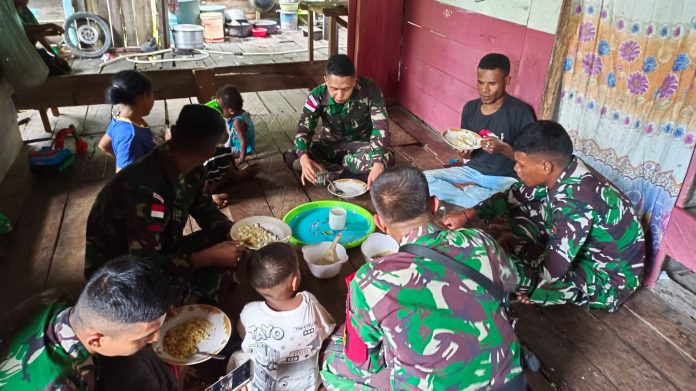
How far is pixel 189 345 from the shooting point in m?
1.82

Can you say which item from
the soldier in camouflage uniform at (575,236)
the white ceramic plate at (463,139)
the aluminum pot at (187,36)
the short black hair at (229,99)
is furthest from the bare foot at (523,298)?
the aluminum pot at (187,36)

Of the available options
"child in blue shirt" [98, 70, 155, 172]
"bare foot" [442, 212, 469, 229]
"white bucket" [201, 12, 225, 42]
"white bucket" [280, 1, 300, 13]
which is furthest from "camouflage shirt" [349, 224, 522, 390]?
"white bucket" [280, 1, 300, 13]

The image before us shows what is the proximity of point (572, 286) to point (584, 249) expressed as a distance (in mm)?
198

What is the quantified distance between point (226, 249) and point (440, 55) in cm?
335

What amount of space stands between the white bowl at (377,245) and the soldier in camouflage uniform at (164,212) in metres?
0.69

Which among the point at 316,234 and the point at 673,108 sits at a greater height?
the point at 673,108

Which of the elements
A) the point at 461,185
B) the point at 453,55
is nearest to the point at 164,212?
the point at 461,185

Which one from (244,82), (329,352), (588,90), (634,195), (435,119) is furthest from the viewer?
(435,119)

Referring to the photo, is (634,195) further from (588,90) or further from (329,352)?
(329,352)

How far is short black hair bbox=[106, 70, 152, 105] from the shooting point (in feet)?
8.91

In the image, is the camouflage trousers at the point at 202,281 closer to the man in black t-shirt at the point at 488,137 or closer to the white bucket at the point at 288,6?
the man in black t-shirt at the point at 488,137

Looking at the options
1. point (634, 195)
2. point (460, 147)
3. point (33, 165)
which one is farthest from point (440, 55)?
point (33, 165)

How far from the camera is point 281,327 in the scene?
5.95 ft

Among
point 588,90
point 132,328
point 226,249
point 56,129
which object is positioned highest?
point 588,90
